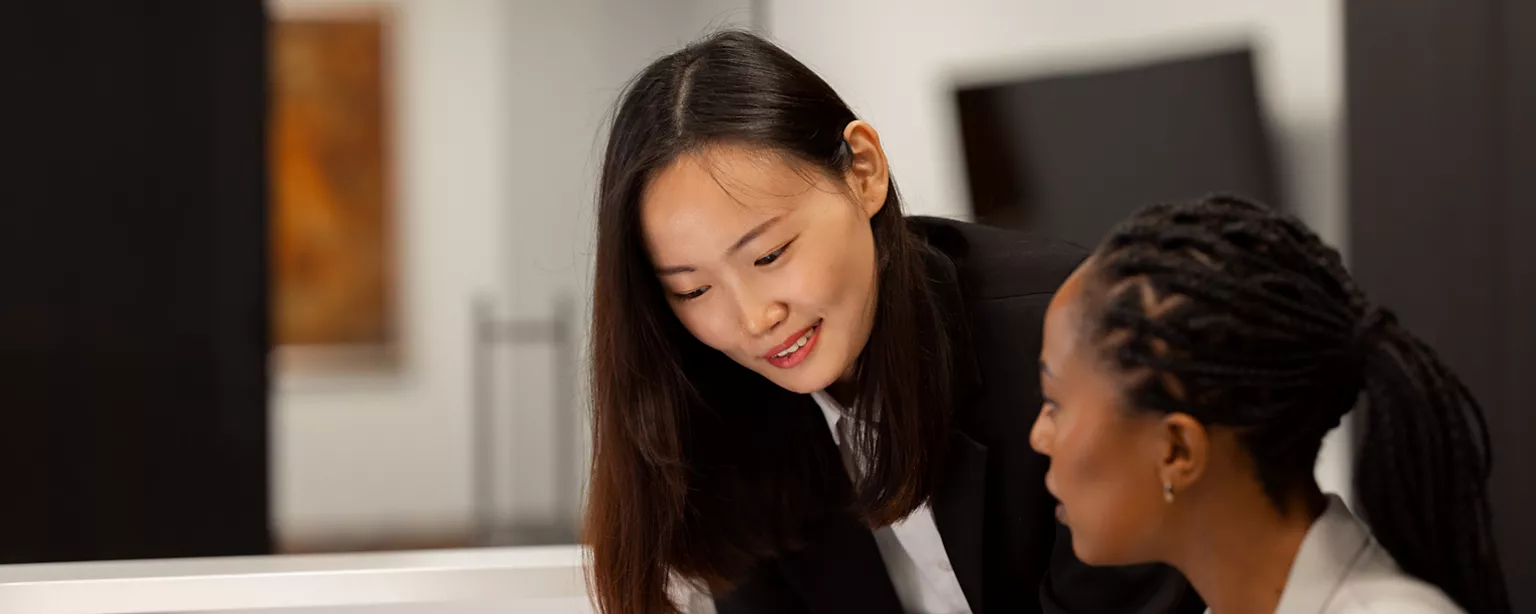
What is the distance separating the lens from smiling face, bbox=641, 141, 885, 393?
3.89ft

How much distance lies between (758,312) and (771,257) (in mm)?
52

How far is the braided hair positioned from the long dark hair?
0.39m

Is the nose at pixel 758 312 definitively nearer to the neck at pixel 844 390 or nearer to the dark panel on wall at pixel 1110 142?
the neck at pixel 844 390

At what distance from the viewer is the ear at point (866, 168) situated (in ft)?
4.19

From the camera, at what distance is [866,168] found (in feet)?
4.22

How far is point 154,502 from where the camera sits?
8.27ft

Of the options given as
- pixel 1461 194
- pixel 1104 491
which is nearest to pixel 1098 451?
pixel 1104 491

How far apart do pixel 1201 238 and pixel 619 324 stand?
58 cm

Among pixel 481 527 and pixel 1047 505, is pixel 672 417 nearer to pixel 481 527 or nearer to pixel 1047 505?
pixel 1047 505

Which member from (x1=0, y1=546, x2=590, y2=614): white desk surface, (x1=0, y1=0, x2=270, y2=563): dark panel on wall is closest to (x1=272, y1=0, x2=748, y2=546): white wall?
(x1=0, y1=0, x2=270, y2=563): dark panel on wall

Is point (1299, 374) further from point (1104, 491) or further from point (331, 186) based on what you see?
point (331, 186)

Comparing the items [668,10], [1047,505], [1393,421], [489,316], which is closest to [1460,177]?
[1047,505]

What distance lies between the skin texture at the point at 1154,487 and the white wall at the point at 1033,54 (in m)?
1.56

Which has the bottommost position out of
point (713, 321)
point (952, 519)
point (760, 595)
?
point (760, 595)
